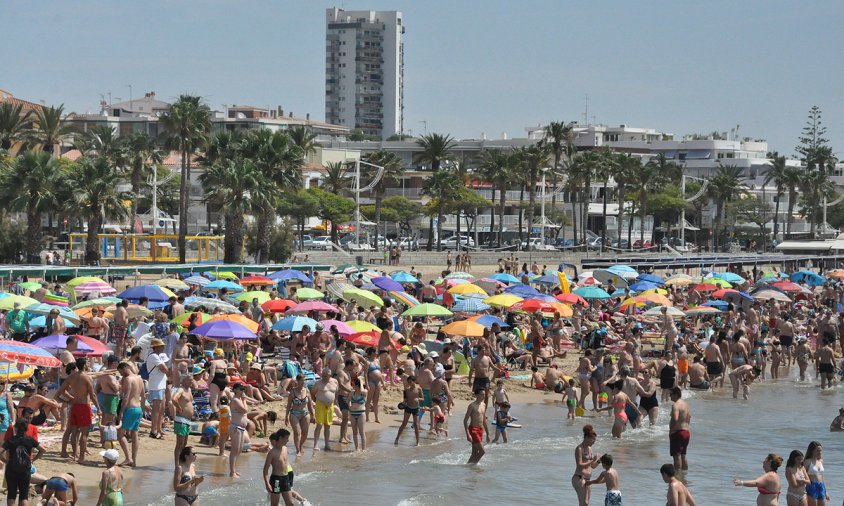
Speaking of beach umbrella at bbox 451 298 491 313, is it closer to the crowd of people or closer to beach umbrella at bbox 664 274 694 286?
the crowd of people

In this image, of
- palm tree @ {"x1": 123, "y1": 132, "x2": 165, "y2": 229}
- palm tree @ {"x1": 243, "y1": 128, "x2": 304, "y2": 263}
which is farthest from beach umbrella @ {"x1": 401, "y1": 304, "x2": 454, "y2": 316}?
palm tree @ {"x1": 123, "y1": 132, "x2": 165, "y2": 229}

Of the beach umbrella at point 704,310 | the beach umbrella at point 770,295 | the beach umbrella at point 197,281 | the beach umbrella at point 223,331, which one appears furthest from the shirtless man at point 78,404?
the beach umbrella at point 770,295

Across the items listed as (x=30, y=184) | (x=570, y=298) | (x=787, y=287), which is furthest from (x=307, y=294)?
(x=30, y=184)

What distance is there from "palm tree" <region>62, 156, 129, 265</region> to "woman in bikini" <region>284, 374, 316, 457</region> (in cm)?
2799

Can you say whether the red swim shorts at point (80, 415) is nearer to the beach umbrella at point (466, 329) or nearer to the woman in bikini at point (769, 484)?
the woman in bikini at point (769, 484)

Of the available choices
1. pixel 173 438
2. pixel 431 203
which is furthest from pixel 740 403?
pixel 431 203

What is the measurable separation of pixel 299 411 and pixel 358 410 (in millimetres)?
960

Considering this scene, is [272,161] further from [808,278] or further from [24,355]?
[24,355]

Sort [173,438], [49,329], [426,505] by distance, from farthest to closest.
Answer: [49,329], [173,438], [426,505]

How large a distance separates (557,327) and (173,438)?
12.4m

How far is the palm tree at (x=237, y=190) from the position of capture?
42812 mm

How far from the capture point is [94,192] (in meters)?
41.1

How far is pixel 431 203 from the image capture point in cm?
7731

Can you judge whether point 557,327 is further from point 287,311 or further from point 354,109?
point 354,109
